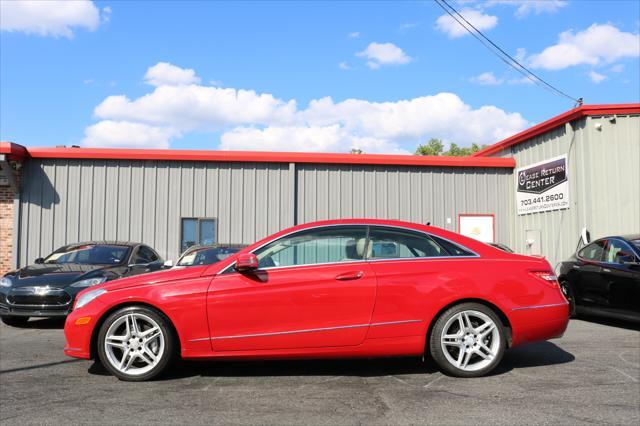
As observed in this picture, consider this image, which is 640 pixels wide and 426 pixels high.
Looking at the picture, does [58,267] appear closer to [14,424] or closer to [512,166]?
[14,424]

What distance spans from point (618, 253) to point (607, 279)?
16.3 inches

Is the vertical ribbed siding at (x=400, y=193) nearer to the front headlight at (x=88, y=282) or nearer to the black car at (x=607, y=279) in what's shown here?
the black car at (x=607, y=279)

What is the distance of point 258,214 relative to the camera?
1469cm

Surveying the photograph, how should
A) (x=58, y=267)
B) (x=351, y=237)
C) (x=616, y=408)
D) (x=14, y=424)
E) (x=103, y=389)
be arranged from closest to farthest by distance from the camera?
(x=14, y=424), (x=616, y=408), (x=103, y=389), (x=351, y=237), (x=58, y=267)

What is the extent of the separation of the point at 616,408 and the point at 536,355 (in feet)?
6.18

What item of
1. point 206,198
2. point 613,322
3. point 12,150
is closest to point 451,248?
point 613,322

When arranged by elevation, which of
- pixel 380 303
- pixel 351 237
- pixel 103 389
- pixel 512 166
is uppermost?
pixel 512 166

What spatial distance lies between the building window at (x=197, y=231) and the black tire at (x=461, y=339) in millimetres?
10616

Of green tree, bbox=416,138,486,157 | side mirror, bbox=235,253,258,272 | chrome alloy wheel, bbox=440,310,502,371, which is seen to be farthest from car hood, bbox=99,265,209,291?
green tree, bbox=416,138,486,157

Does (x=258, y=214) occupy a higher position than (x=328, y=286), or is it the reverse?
(x=258, y=214)

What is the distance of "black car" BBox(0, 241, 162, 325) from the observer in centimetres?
758

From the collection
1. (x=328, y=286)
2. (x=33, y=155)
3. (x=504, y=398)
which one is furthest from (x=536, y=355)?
(x=33, y=155)

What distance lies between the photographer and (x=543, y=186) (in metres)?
14.0

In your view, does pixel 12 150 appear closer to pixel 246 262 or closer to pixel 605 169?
pixel 246 262
